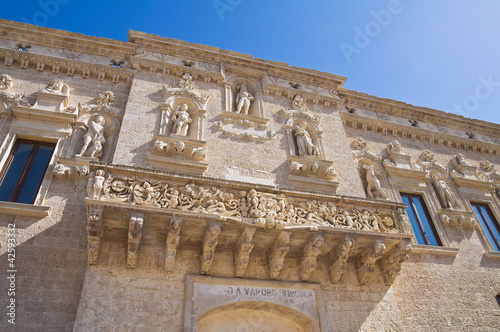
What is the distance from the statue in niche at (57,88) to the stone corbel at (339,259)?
8.84 metres

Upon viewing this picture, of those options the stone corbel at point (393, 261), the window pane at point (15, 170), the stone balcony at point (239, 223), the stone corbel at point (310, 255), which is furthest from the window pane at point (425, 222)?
the window pane at point (15, 170)

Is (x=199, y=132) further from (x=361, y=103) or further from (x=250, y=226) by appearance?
(x=361, y=103)

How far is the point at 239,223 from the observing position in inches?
303

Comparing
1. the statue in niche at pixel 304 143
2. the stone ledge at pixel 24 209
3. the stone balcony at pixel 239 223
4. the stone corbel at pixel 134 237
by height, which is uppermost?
the statue in niche at pixel 304 143

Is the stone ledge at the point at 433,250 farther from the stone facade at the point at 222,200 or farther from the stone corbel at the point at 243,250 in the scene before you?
the stone corbel at the point at 243,250

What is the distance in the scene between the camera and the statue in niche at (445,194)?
1256 cm

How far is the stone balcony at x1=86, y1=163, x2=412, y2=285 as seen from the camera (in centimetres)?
740

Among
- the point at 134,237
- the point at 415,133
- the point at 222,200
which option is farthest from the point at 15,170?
the point at 415,133

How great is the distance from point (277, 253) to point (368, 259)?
2252 mm

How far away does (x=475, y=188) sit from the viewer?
1380 centimetres

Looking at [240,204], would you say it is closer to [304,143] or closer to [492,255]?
[304,143]

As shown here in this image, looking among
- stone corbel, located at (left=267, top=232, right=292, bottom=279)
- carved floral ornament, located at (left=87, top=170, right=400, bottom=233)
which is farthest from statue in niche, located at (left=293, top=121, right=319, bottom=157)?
stone corbel, located at (left=267, top=232, right=292, bottom=279)

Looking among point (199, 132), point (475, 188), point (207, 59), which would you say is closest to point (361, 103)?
point (475, 188)

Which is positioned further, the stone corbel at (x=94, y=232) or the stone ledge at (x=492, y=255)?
the stone ledge at (x=492, y=255)
